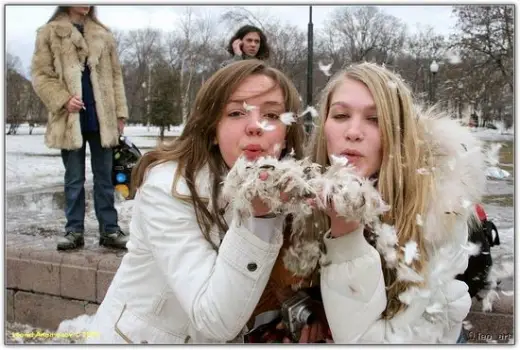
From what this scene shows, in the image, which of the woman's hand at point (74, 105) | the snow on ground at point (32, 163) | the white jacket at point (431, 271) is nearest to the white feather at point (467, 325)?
the white jacket at point (431, 271)

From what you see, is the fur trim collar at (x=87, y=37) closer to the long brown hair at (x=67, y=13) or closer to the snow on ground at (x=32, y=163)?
the long brown hair at (x=67, y=13)

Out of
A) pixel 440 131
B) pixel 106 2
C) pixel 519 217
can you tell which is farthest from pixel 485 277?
pixel 106 2

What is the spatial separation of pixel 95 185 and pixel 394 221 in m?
2.51

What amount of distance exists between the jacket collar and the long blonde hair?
2.33m

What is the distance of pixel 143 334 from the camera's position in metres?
1.52

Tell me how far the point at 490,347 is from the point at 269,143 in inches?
41.7

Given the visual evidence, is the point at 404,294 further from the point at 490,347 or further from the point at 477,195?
the point at 490,347

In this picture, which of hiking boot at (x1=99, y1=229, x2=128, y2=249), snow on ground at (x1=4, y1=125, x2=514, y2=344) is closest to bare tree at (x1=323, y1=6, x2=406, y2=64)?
snow on ground at (x1=4, y1=125, x2=514, y2=344)

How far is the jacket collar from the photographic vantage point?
336 cm

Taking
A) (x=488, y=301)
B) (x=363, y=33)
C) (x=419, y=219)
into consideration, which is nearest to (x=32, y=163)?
(x=363, y=33)

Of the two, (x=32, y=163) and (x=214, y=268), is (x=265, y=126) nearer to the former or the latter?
(x=214, y=268)

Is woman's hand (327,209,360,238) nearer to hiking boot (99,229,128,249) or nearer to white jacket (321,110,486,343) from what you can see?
Answer: white jacket (321,110,486,343)

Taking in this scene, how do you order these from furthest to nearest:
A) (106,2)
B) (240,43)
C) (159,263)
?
(240,43) < (106,2) < (159,263)

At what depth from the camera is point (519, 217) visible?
2471 millimetres
